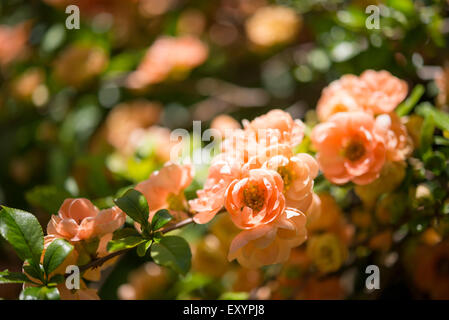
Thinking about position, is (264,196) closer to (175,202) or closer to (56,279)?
(175,202)

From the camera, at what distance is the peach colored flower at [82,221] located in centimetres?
56

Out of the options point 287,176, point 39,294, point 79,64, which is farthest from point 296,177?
point 79,64

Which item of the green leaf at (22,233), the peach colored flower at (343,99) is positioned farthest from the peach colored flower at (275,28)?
the green leaf at (22,233)

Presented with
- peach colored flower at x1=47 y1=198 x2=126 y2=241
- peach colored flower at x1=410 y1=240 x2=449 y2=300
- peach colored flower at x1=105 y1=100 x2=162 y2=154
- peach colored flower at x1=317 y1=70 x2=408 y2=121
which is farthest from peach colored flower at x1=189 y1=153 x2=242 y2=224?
peach colored flower at x1=105 y1=100 x2=162 y2=154

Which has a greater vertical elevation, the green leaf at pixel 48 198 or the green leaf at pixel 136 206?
the green leaf at pixel 136 206

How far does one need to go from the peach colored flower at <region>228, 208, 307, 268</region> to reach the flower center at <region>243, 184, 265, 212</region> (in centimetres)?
3

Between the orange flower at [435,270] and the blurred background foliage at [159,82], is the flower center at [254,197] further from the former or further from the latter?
the orange flower at [435,270]

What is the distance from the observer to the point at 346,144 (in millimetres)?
645

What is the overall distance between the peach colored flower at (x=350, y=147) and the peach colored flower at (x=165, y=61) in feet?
2.16

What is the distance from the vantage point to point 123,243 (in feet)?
1.80

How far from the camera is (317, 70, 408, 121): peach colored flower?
67 cm

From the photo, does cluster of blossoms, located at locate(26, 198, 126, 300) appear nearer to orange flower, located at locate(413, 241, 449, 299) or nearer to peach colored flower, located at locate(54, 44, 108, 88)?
orange flower, located at locate(413, 241, 449, 299)
